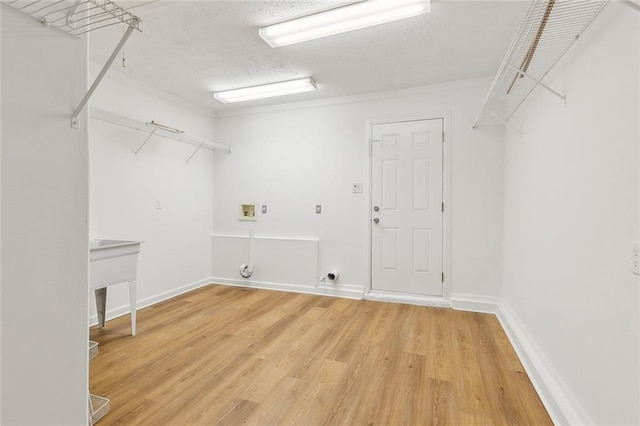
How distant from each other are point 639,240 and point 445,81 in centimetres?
277

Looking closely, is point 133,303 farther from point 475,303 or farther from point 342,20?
point 475,303

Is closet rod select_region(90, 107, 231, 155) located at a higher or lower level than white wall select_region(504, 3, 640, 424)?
higher

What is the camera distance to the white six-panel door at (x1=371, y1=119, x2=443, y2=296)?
3529 mm

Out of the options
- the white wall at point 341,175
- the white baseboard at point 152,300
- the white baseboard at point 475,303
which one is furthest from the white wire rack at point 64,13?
the white baseboard at point 475,303

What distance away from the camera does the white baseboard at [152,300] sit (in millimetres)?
3023

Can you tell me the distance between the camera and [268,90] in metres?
3.44

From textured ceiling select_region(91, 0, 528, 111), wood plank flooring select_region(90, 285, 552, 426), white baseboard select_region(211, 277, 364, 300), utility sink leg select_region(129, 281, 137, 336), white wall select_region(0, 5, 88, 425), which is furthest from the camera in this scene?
white baseboard select_region(211, 277, 364, 300)

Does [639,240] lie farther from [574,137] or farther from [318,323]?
[318,323]

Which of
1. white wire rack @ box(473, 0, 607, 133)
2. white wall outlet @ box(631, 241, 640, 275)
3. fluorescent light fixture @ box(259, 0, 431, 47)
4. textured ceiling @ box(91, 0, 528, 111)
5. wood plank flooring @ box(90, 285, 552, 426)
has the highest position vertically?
textured ceiling @ box(91, 0, 528, 111)

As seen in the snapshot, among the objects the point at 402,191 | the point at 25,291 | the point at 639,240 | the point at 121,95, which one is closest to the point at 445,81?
the point at 402,191

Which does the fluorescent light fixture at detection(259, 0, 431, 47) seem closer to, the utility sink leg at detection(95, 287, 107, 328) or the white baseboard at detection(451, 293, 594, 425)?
the white baseboard at detection(451, 293, 594, 425)

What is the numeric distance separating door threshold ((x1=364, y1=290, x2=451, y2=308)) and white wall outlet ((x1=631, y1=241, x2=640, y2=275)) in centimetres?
248

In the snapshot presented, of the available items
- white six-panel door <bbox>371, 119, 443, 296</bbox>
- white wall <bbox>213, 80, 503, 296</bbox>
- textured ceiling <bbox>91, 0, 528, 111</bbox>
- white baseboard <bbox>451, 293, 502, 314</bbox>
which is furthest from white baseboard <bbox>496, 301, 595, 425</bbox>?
textured ceiling <bbox>91, 0, 528, 111</bbox>

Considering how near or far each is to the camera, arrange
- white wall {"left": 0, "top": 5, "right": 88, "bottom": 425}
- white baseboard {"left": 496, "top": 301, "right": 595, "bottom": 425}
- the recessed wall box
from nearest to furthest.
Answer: white wall {"left": 0, "top": 5, "right": 88, "bottom": 425}, white baseboard {"left": 496, "top": 301, "right": 595, "bottom": 425}, the recessed wall box
